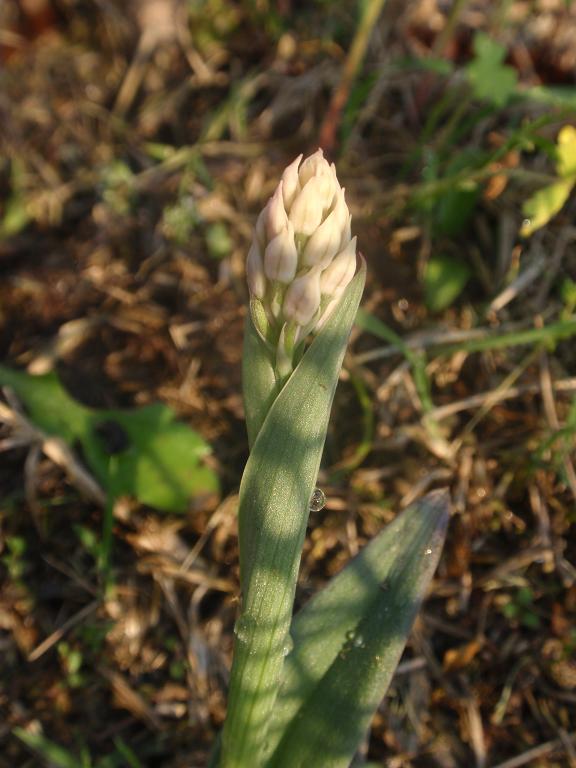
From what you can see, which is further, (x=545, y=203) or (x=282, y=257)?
(x=545, y=203)

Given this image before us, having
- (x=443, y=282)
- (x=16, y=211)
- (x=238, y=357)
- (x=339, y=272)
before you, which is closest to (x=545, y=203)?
(x=443, y=282)

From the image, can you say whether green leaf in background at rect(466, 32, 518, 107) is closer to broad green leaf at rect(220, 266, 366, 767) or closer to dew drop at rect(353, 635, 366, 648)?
broad green leaf at rect(220, 266, 366, 767)

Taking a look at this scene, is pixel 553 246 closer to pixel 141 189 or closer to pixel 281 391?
pixel 141 189

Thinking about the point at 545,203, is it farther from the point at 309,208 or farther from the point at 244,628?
the point at 244,628

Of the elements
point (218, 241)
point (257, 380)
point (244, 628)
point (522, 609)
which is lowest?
point (522, 609)

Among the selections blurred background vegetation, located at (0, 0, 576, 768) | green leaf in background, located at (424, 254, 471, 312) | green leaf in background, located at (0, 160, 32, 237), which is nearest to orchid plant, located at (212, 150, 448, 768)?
blurred background vegetation, located at (0, 0, 576, 768)

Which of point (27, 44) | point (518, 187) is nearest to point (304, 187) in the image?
point (518, 187)

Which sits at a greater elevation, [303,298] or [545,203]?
[303,298]
